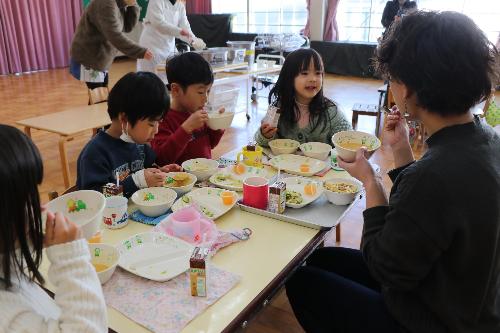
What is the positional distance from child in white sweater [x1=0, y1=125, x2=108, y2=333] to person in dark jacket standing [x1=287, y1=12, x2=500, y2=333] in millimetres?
629

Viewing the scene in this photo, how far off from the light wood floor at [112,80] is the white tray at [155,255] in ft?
1.44

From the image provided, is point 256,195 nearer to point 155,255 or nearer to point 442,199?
point 155,255

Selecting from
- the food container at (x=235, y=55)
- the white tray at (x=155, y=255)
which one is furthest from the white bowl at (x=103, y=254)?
the food container at (x=235, y=55)

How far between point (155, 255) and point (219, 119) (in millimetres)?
859

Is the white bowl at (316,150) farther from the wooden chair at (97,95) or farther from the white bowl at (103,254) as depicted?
the wooden chair at (97,95)

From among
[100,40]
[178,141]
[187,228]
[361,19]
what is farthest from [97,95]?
[361,19]

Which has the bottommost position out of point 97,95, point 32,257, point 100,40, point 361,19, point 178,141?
point 97,95

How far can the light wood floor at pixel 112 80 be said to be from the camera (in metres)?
1.87

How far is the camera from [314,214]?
4.39 ft

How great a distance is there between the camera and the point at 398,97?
1.00m

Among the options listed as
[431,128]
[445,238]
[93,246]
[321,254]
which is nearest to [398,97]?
[431,128]

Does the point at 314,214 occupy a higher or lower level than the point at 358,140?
lower

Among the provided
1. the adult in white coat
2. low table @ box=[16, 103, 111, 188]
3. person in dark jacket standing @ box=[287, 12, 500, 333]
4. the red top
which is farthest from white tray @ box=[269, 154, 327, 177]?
the adult in white coat

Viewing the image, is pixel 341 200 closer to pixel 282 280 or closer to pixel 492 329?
pixel 282 280
